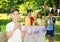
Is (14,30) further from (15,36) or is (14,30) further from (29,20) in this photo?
(29,20)

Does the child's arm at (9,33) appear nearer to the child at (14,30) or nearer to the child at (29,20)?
the child at (14,30)

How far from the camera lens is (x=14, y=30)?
4.87m

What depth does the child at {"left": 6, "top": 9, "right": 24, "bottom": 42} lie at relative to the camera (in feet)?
15.7

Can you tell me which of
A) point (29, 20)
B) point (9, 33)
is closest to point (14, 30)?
point (9, 33)

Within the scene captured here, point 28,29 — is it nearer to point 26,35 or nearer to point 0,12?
point 26,35

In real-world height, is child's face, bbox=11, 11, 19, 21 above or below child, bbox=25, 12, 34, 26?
above

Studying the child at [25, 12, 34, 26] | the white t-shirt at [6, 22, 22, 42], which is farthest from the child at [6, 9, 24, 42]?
the child at [25, 12, 34, 26]

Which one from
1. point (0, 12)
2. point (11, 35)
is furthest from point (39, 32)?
point (0, 12)

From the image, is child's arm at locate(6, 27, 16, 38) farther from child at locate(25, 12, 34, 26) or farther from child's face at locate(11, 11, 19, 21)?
child at locate(25, 12, 34, 26)

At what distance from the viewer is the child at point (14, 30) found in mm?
4797

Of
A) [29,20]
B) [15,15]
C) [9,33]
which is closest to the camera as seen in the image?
[9,33]

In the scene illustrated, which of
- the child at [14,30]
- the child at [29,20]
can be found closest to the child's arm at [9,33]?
the child at [14,30]

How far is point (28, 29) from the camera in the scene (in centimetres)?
570

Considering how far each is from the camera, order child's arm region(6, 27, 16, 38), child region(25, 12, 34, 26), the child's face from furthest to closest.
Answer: child region(25, 12, 34, 26), the child's face, child's arm region(6, 27, 16, 38)
